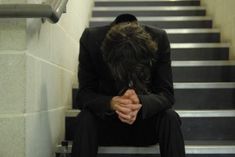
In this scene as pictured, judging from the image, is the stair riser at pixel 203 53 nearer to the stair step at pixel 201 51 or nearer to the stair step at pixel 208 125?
the stair step at pixel 201 51

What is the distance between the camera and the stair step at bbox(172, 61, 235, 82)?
7.39 ft

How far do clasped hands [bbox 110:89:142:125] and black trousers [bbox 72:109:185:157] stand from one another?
0.10 metres

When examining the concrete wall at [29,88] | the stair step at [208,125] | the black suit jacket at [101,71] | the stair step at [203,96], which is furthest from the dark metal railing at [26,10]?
the stair step at [203,96]

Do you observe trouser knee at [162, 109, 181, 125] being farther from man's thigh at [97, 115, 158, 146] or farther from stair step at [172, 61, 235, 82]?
stair step at [172, 61, 235, 82]

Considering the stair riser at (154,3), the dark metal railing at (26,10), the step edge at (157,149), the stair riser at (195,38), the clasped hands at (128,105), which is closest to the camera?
the dark metal railing at (26,10)

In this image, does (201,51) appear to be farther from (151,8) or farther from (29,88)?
(29,88)

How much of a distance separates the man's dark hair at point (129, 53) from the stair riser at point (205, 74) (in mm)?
914

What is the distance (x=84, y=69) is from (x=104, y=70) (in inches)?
3.2

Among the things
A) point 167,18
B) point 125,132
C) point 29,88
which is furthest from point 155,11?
point 29,88

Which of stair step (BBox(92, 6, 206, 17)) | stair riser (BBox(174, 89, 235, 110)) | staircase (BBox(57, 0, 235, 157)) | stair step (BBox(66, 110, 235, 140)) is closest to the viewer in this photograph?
staircase (BBox(57, 0, 235, 157))

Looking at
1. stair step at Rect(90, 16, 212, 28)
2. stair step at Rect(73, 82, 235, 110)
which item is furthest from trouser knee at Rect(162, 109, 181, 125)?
stair step at Rect(90, 16, 212, 28)

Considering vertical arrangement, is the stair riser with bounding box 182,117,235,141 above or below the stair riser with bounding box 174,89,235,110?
below

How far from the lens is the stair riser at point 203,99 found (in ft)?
6.64

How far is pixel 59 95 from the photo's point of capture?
1746mm
